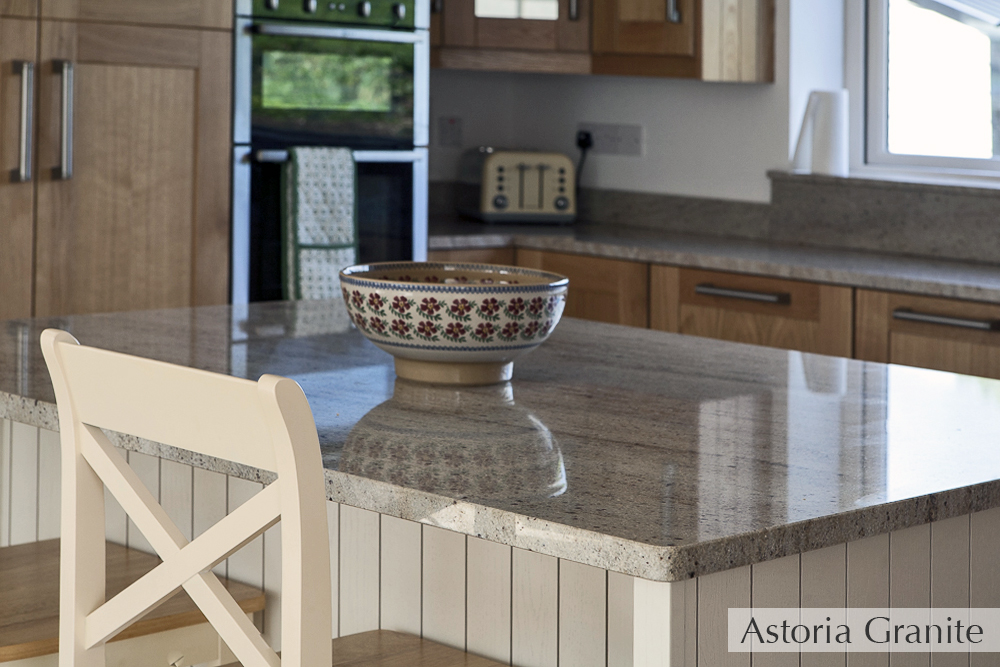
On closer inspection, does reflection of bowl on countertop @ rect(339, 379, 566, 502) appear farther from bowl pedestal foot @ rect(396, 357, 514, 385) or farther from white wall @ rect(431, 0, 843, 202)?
white wall @ rect(431, 0, 843, 202)

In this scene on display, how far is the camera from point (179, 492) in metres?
1.82

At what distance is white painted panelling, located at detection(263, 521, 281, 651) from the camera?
5.50 feet

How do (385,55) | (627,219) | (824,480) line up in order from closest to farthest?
(824,480) < (385,55) < (627,219)

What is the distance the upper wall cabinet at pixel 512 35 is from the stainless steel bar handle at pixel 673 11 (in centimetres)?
34

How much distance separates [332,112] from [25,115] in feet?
2.74

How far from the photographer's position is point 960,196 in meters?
3.40

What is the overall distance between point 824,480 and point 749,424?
0.25 m

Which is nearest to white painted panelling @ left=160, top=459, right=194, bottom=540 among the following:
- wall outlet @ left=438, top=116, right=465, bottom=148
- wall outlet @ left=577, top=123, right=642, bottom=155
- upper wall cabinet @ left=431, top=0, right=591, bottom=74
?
upper wall cabinet @ left=431, top=0, right=591, bottom=74

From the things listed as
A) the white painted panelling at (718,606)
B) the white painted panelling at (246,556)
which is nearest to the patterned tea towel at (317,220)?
the white painted panelling at (246,556)

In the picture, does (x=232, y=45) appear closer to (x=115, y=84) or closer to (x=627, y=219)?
(x=115, y=84)

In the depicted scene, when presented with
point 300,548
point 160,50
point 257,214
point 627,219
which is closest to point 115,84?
point 160,50

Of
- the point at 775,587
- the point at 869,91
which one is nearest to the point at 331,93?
the point at 869,91

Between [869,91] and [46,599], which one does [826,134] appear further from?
[46,599]

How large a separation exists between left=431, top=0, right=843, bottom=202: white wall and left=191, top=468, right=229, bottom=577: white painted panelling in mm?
2536
